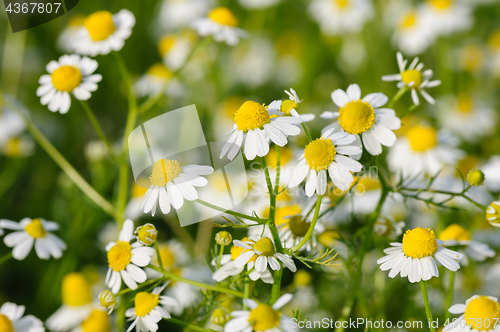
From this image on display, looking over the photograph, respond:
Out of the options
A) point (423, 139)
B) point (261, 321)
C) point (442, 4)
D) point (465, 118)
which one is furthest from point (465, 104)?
point (261, 321)

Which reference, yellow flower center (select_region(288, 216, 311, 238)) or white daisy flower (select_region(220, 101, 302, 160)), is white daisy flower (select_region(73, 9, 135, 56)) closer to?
white daisy flower (select_region(220, 101, 302, 160))

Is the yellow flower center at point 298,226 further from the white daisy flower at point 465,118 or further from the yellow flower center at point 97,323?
the white daisy flower at point 465,118

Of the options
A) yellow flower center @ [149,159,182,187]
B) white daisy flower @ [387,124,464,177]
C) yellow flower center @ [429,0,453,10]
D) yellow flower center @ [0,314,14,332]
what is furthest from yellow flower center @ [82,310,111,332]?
yellow flower center @ [429,0,453,10]

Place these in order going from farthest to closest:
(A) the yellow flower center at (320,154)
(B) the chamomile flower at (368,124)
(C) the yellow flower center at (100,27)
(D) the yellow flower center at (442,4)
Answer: (D) the yellow flower center at (442,4)
(C) the yellow flower center at (100,27)
(B) the chamomile flower at (368,124)
(A) the yellow flower center at (320,154)

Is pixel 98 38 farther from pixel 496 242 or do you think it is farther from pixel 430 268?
pixel 496 242

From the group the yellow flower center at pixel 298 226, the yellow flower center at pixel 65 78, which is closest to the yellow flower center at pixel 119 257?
the yellow flower center at pixel 298 226
